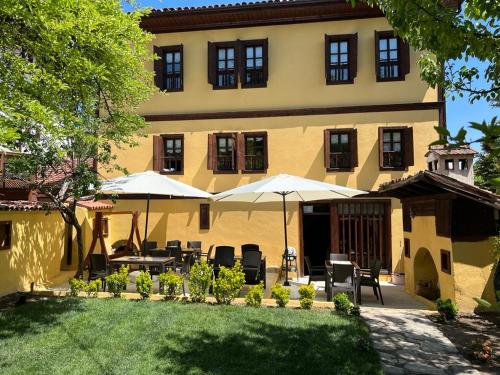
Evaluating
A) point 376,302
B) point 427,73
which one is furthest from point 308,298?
point 427,73

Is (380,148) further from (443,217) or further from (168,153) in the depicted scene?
(168,153)

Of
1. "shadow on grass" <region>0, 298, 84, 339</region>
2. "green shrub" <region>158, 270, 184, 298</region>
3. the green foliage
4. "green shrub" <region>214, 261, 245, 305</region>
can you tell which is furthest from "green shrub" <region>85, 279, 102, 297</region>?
"green shrub" <region>214, 261, 245, 305</region>

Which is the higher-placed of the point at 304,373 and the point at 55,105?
the point at 55,105

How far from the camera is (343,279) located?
8.21 m

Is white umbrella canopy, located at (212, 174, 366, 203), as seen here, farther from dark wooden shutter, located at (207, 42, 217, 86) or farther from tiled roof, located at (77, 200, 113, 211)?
dark wooden shutter, located at (207, 42, 217, 86)

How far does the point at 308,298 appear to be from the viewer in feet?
24.6

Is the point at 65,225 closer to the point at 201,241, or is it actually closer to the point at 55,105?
the point at 201,241

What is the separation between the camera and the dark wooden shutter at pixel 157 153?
14648mm

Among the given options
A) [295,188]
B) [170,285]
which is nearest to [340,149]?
[295,188]

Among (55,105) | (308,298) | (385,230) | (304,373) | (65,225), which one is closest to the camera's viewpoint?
(304,373)

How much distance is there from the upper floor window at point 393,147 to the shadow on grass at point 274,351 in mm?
8148

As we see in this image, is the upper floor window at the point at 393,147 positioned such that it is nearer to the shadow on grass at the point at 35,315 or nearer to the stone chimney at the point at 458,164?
the stone chimney at the point at 458,164

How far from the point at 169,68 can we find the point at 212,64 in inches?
71.3

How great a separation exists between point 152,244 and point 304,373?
8.87 metres
